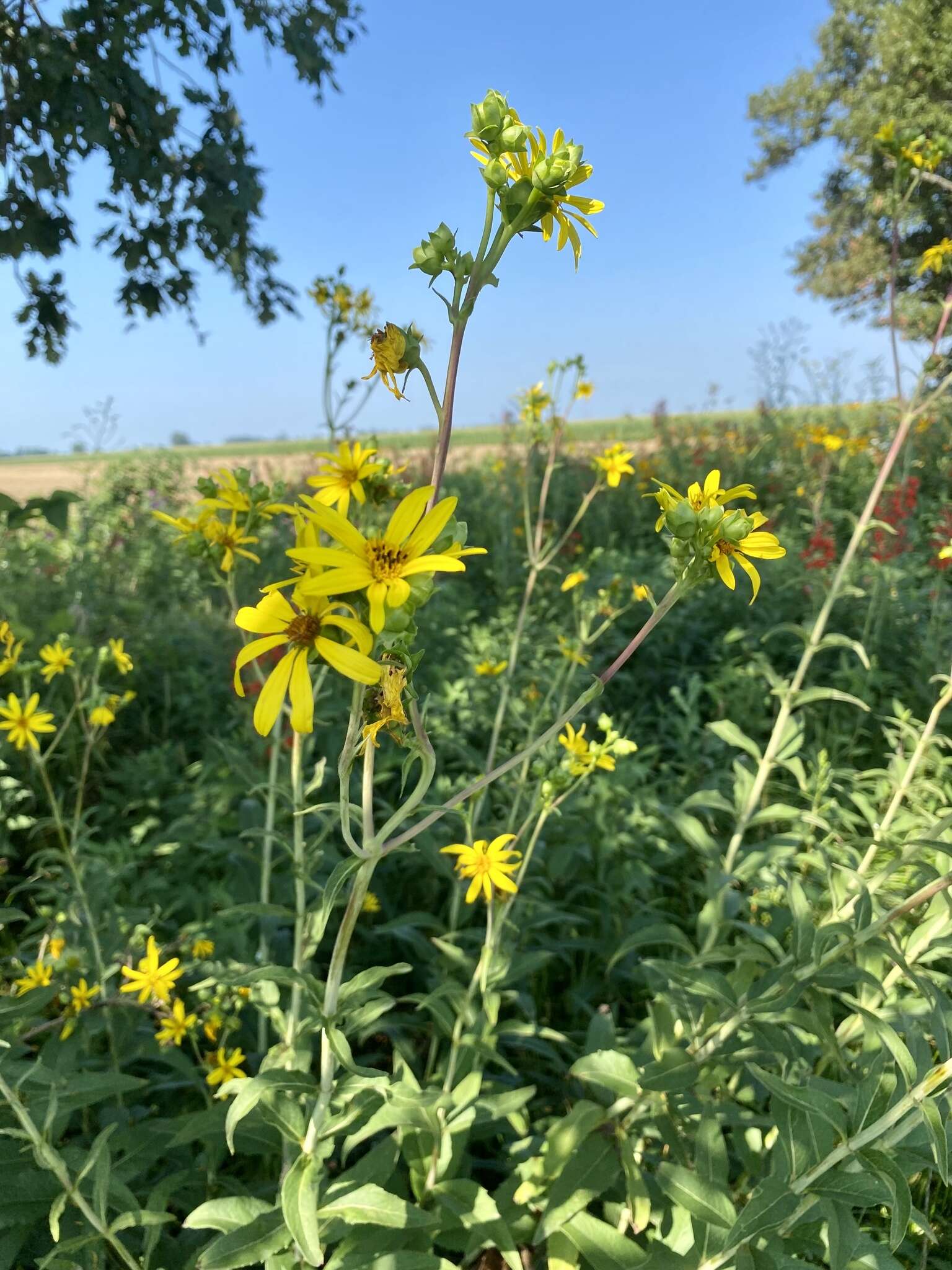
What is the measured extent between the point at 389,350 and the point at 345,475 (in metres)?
0.36

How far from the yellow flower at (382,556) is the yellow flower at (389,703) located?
78mm

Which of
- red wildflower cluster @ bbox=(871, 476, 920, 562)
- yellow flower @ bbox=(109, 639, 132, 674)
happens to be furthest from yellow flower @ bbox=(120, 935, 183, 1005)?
red wildflower cluster @ bbox=(871, 476, 920, 562)

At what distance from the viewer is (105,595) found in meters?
5.20

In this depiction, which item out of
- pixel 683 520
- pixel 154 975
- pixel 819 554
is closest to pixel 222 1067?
pixel 154 975

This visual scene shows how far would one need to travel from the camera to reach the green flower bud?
1.20m

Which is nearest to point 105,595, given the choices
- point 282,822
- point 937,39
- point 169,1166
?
point 282,822

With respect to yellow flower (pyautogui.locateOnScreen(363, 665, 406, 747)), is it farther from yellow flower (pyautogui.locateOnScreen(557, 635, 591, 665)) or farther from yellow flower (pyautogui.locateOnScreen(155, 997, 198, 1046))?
yellow flower (pyautogui.locateOnScreen(557, 635, 591, 665))

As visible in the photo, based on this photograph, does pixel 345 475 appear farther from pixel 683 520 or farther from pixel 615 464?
pixel 615 464

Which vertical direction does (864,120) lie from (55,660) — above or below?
above

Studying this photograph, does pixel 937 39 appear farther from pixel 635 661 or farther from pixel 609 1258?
pixel 609 1258

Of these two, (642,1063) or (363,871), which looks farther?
(642,1063)

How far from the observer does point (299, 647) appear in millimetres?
1042

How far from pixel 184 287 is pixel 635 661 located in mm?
3600

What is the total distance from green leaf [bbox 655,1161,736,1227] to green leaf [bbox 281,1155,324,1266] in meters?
0.70
